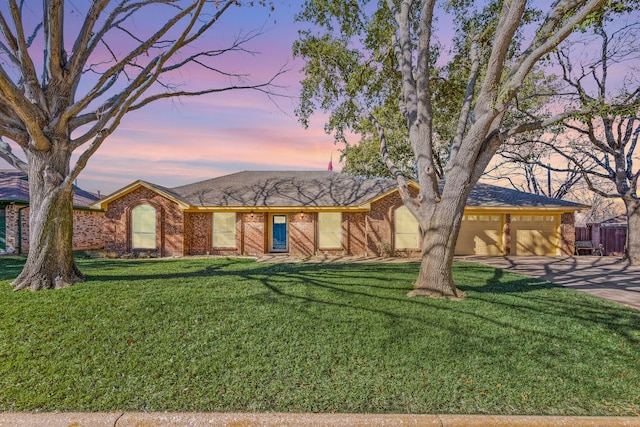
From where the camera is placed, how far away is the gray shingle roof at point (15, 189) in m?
15.6

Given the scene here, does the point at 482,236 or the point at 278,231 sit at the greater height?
the point at 278,231

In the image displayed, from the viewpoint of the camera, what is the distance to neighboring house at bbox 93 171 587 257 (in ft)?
49.6

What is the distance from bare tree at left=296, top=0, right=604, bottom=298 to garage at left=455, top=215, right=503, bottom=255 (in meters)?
7.64

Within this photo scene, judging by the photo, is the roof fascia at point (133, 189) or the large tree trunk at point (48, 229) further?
the roof fascia at point (133, 189)

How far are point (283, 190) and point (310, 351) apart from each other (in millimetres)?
13305

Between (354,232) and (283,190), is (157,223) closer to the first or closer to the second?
(283,190)

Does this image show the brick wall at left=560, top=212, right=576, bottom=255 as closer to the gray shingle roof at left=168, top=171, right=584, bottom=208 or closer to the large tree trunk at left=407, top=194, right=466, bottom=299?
the gray shingle roof at left=168, top=171, right=584, bottom=208

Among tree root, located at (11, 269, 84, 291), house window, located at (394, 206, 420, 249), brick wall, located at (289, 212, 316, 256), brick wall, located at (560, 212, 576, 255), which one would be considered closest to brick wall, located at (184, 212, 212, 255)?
brick wall, located at (289, 212, 316, 256)

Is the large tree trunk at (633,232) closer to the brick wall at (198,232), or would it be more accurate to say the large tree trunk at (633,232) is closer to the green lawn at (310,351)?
the green lawn at (310,351)

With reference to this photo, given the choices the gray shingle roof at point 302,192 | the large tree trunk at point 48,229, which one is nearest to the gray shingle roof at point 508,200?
the gray shingle roof at point 302,192

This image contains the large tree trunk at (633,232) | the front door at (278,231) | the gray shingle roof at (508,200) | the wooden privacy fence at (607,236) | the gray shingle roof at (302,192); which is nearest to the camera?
the large tree trunk at (633,232)

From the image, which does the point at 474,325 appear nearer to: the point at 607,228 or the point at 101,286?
the point at 101,286

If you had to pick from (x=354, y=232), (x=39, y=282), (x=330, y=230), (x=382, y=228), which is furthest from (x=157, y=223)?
(x=382, y=228)

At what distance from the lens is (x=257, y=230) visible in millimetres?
15859
